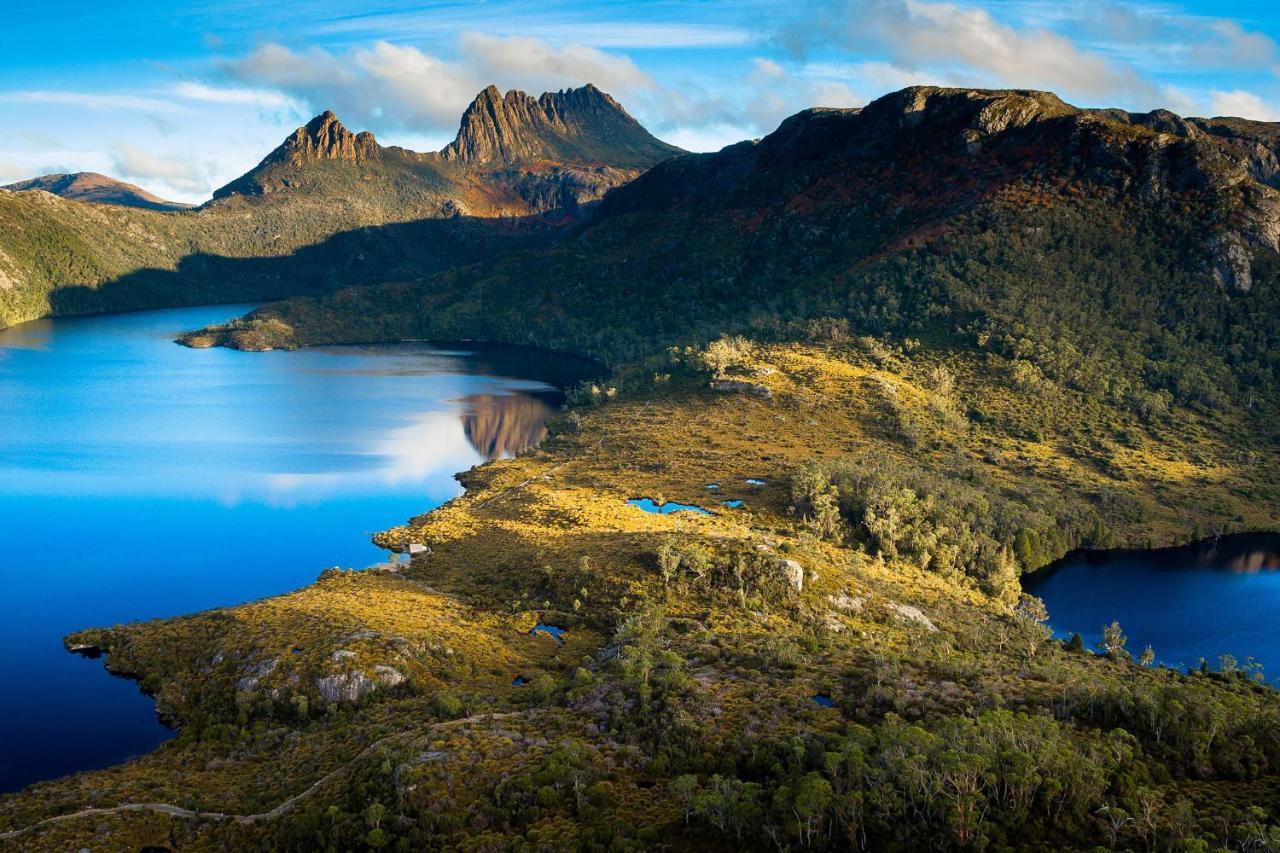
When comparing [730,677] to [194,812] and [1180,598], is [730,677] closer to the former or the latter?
[194,812]

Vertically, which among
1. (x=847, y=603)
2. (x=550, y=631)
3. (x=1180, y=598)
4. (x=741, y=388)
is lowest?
(x=550, y=631)

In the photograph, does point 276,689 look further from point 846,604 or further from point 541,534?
point 846,604

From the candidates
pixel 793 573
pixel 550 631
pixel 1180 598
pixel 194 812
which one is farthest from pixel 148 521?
pixel 1180 598

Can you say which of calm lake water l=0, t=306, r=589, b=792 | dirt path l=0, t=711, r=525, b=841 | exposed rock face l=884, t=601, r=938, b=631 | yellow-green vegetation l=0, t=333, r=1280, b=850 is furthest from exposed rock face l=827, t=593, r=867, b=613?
calm lake water l=0, t=306, r=589, b=792

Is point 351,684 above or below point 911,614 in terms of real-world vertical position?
below

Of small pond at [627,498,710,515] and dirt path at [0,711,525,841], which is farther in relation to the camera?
small pond at [627,498,710,515]

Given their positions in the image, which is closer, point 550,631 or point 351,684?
point 351,684

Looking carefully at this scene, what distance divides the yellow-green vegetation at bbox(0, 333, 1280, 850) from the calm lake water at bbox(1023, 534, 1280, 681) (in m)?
5.06

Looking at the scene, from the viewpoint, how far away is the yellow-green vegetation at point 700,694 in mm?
48000

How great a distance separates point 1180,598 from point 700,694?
84848 mm

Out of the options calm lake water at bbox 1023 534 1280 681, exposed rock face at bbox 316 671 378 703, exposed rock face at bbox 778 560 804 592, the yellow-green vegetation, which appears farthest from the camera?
calm lake water at bbox 1023 534 1280 681

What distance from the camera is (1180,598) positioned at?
116000 mm

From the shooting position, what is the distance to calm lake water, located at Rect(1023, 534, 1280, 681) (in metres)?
102

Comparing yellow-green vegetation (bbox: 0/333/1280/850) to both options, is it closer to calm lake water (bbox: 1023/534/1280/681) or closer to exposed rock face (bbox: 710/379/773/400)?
calm lake water (bbox: 1023/534/1280/681)
